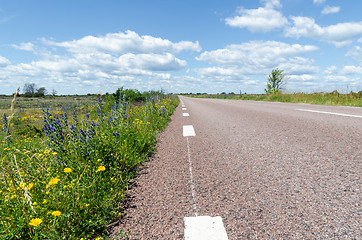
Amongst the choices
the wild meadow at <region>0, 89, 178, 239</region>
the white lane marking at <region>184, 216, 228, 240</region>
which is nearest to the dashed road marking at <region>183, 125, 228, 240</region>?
the white lane marking at <region>184, 216, 228, 240</region>

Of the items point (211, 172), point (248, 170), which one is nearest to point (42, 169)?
point (211, 172)

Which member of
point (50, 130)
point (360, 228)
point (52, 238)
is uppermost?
point (50, 130)

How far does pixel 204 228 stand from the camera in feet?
4.85

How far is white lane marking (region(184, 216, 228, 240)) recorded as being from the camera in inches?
54.4

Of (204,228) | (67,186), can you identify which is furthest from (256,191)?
(67,186)

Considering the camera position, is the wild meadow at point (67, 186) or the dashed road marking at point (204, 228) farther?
the wild meadow at point (67, 186)

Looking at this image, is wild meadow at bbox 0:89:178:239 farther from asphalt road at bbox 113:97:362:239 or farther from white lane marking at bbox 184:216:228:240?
white lane marking at bbox 184:216:228:240

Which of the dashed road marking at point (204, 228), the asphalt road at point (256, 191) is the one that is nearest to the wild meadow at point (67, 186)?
the asphalt road at point (256, 191)

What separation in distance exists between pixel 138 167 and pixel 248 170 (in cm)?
148

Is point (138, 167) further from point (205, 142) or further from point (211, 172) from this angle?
point (205, 142)

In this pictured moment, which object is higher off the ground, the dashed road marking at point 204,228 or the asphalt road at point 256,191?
the asphalt road at point 256,191

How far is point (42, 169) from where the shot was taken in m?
2.46

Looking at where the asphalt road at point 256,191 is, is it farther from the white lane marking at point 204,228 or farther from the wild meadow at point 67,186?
the wild meadow at point 67,186

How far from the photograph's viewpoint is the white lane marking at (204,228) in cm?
138
